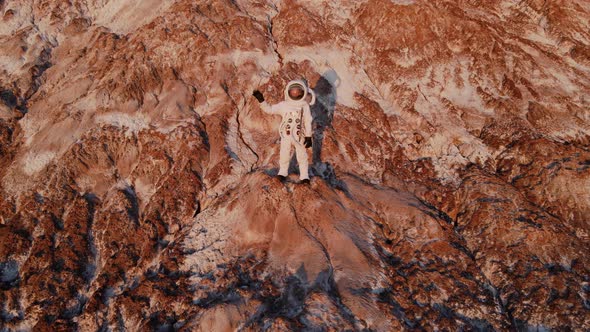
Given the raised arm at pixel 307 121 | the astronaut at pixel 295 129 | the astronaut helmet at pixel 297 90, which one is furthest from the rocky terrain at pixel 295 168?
the astronaut helmet at pixel 297 90

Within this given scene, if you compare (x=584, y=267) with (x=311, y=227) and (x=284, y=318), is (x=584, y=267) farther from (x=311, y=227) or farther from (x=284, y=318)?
(x=284, y=318)

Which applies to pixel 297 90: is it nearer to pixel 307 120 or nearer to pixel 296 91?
pixel 296 91

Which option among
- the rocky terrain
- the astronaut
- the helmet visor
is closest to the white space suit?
the astronaut

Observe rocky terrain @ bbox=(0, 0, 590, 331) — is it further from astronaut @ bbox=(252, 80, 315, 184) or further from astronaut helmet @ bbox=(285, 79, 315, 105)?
astronaut helmet @ bbox=(285, 79, 315, 105)

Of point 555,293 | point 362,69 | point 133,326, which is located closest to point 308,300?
point 133,326

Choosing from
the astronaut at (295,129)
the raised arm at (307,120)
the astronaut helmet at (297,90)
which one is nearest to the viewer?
the astronaut helmet at (297,90)

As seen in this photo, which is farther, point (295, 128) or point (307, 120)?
point (307, 120)

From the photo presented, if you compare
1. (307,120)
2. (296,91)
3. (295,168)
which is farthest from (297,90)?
(295,168)


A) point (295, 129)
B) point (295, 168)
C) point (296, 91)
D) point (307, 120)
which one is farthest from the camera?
point (295, 168)

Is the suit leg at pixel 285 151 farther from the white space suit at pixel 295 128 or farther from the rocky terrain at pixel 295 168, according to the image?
the rocky terrain at pixel 295 168
